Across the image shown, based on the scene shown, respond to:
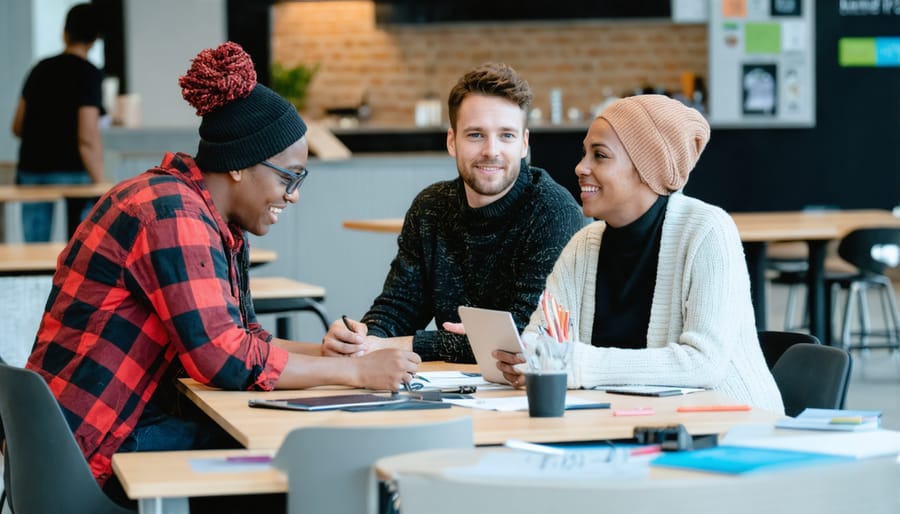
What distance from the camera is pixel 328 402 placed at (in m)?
2.26

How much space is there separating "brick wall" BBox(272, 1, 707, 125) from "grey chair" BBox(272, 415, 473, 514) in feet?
33.1

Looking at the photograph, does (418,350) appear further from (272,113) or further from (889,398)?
(889,398)

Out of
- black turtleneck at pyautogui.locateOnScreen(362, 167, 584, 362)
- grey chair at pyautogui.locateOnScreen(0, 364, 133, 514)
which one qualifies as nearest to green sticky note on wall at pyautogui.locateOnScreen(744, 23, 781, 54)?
black turtleneck at pyautogui.locateOnScreen(362, 167, 584, 362)

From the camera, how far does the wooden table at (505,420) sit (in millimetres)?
1980

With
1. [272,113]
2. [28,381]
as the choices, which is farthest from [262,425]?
[272,113]

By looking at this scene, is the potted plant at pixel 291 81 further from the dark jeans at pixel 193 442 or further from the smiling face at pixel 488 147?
the dark jeans at pixel 193 442

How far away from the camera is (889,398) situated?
6070 millimetres

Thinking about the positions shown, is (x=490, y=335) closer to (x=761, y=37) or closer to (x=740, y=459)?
(x=740, y=459)

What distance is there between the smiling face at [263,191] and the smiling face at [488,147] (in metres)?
0.79

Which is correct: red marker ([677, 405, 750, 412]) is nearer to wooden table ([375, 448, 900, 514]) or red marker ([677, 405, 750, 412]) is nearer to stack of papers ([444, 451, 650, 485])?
stack of papers ([444, 451, 650, 485])

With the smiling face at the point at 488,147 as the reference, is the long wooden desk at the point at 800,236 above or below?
below

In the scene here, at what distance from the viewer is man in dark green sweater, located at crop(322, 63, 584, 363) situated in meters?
3.23

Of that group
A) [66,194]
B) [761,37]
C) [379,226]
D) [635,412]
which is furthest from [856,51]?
[635,412]

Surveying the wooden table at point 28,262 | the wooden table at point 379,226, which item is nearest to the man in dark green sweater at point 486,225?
the wooden table at point 28,262
